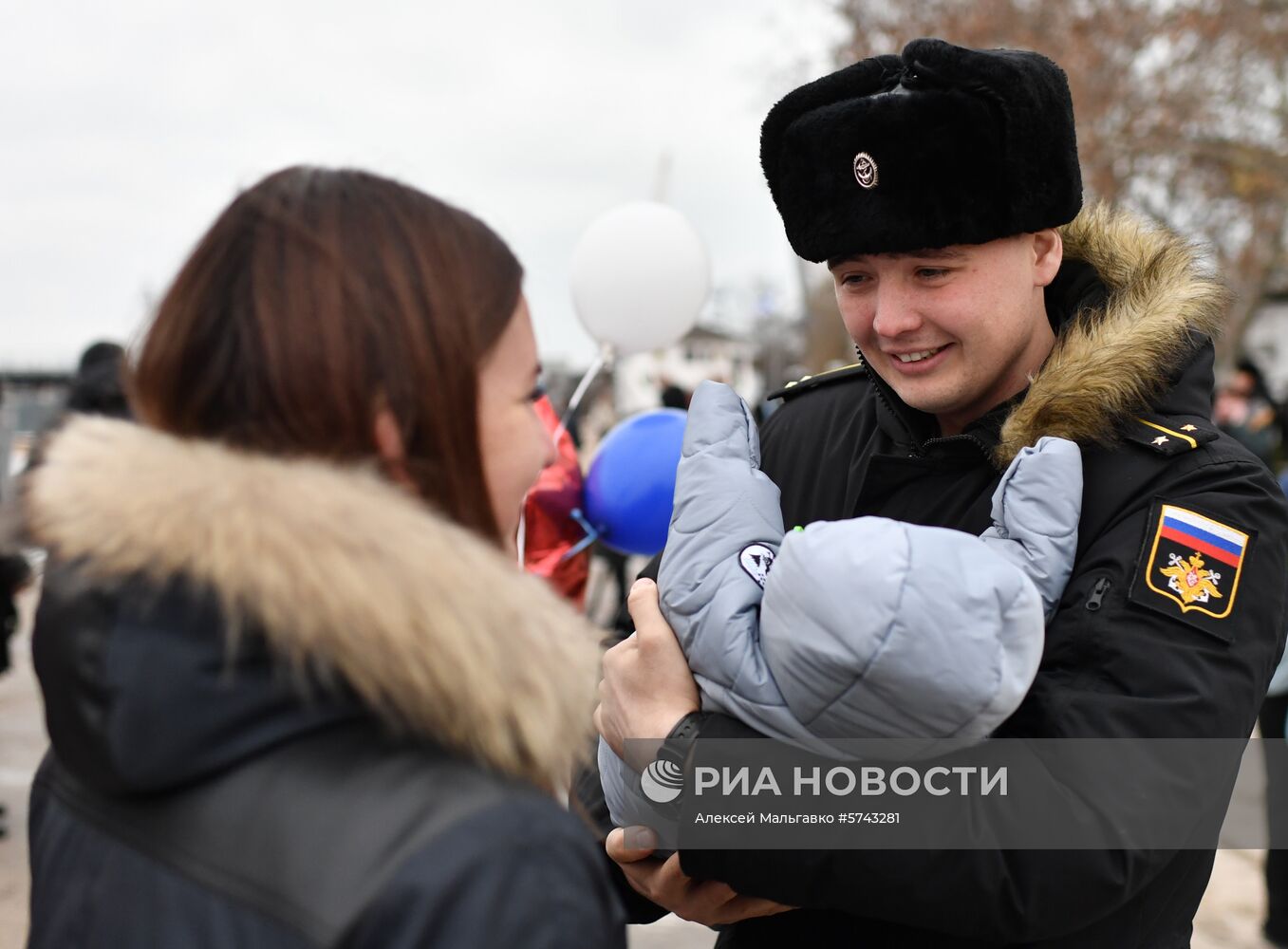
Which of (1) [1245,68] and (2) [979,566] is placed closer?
(2) [979,566]

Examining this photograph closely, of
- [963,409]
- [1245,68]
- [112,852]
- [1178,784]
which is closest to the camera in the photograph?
[112,852]

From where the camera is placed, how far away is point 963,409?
5.85 feet

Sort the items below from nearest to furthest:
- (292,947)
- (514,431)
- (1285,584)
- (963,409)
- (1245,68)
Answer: (292,947)
(514,431)
(1285,584)
(963,409)
(1245,68)

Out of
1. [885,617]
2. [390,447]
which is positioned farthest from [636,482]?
[390,447]

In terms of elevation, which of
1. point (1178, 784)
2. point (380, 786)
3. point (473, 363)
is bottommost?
point (1178, 784)

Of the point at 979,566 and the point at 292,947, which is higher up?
the point at 979,566

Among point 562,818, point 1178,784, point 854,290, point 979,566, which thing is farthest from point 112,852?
point 854,290

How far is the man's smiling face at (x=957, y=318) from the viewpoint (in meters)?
1.65

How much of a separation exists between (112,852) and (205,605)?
9.9 inches

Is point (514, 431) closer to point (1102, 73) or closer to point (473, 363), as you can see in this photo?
point (473, 363)

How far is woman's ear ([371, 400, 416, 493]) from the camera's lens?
1.01 metres

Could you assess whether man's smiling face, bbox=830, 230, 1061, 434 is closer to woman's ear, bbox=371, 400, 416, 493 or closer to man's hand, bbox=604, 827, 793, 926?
man's hand, bbox=604, 827, 793, 926

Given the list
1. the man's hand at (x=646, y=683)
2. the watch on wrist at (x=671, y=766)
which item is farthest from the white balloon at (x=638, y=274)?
the watch on wrist at (x=671, y=766)

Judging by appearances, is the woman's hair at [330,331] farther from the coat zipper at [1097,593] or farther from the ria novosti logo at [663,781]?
the coat zipper at [1097,593]
